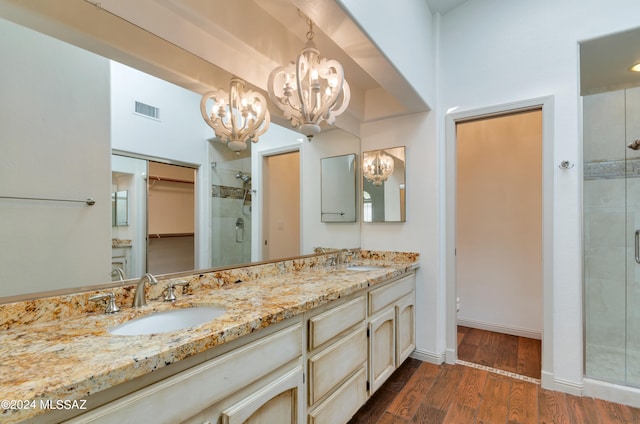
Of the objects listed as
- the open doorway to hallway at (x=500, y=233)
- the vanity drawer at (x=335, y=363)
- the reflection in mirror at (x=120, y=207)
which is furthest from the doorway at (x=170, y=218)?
the open doorway to hallway at (x=500, y=233)

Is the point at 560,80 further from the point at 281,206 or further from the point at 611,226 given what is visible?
the point at 281,206

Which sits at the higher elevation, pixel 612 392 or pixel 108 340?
pixel 108 340

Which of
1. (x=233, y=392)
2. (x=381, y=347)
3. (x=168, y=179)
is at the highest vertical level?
(x=168, y=179)

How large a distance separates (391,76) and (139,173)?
152 centimetres

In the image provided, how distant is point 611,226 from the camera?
6.90 feet

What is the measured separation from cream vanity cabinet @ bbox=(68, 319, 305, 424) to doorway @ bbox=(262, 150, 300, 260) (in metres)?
0.83

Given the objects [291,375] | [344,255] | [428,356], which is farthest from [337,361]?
[428,356]

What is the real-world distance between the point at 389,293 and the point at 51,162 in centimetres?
184

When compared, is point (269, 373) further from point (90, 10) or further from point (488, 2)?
point (488, 2)

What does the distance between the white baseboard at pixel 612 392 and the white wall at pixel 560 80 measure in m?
0.07

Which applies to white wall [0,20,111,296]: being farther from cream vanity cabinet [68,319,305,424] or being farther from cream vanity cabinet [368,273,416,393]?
cream vanity cabinet [368,273,416,393]

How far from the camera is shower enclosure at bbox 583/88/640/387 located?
6.77ft

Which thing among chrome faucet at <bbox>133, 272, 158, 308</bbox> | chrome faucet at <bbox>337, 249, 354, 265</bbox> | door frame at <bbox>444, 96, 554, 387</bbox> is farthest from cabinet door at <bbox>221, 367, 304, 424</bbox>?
door frame at <bbox>444, 96, 554, 387</bbox>

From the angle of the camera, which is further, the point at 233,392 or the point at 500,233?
the point at 500,233
